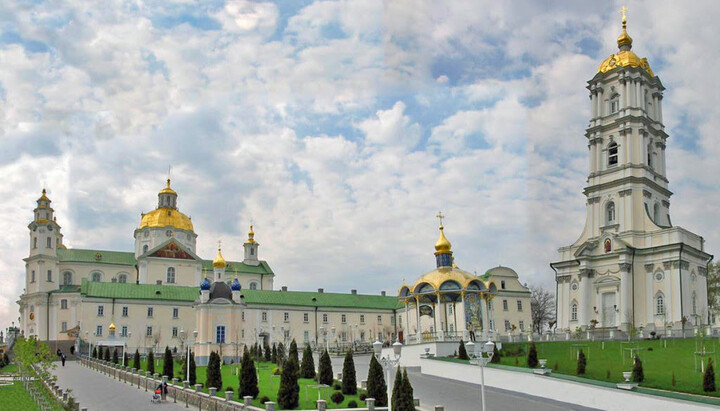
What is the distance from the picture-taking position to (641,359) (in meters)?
36.0

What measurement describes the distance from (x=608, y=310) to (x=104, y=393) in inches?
1502

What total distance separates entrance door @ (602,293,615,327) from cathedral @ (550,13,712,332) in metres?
0.08

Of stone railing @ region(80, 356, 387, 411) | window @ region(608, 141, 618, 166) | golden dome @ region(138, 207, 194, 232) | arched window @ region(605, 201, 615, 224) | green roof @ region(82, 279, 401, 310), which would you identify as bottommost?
stone railing @ region(80, 356, 387, 411)

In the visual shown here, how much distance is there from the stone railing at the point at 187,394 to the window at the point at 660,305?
3536 cm

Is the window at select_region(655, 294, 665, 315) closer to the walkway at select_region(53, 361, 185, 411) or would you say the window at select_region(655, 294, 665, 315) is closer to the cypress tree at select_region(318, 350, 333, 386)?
the cypress tree at select_region(318, 350, 333, 386)

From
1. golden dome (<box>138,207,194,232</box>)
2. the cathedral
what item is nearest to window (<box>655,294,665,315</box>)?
the cathedral

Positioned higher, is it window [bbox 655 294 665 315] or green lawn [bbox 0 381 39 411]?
window [bbox 655 294 665 315]

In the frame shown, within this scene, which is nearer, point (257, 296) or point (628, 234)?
point (628, 234)

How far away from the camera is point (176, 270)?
87.6 metres

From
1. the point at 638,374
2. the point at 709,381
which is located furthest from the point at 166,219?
the point at 709,381

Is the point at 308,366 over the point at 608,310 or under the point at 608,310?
under

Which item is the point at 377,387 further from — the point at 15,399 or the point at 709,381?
the point at 15,399

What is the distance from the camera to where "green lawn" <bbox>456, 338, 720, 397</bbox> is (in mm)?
29812

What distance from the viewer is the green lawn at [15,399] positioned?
33106 millimetres
